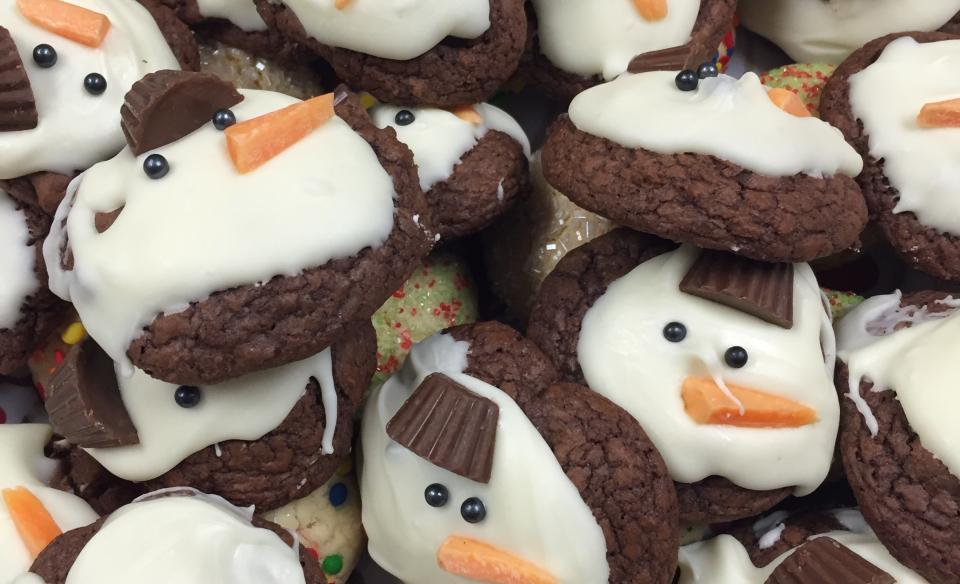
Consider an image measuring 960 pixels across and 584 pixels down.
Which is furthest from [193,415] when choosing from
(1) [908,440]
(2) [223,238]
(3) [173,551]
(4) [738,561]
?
(1) [908,440]

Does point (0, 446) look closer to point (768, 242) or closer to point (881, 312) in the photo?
point (768, 242)

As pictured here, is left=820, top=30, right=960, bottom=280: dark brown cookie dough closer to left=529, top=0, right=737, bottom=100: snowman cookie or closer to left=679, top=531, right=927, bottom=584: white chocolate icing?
left=529, top=0, right=737, bottom=100: snowman cookie

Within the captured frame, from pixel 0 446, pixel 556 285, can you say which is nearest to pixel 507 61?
pixel 556 285

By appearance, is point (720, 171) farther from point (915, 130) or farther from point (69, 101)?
point (69, 101)

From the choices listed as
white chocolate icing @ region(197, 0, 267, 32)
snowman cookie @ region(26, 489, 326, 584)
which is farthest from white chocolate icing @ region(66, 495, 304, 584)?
white chocolate icing @ region(197, 0, 267, 32)

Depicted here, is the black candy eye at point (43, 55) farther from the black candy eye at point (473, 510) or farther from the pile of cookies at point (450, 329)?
the black candy eye at point (473, 510)

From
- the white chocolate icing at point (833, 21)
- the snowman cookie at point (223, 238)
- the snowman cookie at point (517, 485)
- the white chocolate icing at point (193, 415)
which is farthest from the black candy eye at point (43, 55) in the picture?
the white chocolate icing at point (833, 21)

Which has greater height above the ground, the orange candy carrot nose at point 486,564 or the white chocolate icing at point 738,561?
the orange candy carrot nose at point 486,564
